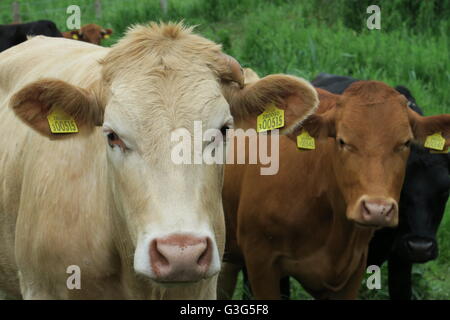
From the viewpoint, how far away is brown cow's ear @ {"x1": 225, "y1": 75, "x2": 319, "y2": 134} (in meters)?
3.79

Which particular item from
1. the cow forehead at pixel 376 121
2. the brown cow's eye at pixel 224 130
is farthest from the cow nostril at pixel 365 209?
the brown cow's eye at pixel 224 130

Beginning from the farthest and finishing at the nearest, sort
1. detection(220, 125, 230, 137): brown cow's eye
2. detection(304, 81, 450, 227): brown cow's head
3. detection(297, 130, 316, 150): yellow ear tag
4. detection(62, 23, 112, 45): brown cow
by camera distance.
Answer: detection(62, 23, 112, 45): brown cow
detection(297, 130, 316, 150): yellow ear tag
detection(304, 81, 450, 227): brown cow's head
detection(220, 125, 230, 137): brown cow's eye

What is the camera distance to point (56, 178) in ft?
13.0

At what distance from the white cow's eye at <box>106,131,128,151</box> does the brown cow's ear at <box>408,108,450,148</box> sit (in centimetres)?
217

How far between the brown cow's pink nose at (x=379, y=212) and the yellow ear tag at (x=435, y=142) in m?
0.69

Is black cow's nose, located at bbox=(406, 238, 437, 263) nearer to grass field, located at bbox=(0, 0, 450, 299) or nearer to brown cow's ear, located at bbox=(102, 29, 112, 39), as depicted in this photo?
grass field, located at bbox=(0, 0, 450, 299)

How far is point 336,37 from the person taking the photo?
1055 centimetres

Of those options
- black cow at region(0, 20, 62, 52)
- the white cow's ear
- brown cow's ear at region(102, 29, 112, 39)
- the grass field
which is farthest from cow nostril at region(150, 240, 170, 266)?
brown cow's ear at region(102, 29, 112, 39)

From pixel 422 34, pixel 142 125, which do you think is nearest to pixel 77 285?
pixel 142 125

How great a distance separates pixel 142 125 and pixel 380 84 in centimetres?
207

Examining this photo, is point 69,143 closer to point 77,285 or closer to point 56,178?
point 56,178

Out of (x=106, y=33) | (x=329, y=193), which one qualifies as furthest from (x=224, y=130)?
(x=106, y=33)

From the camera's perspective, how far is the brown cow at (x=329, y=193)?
462 centimetres

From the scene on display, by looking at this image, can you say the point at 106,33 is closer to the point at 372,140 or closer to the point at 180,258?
the point at 372,140
